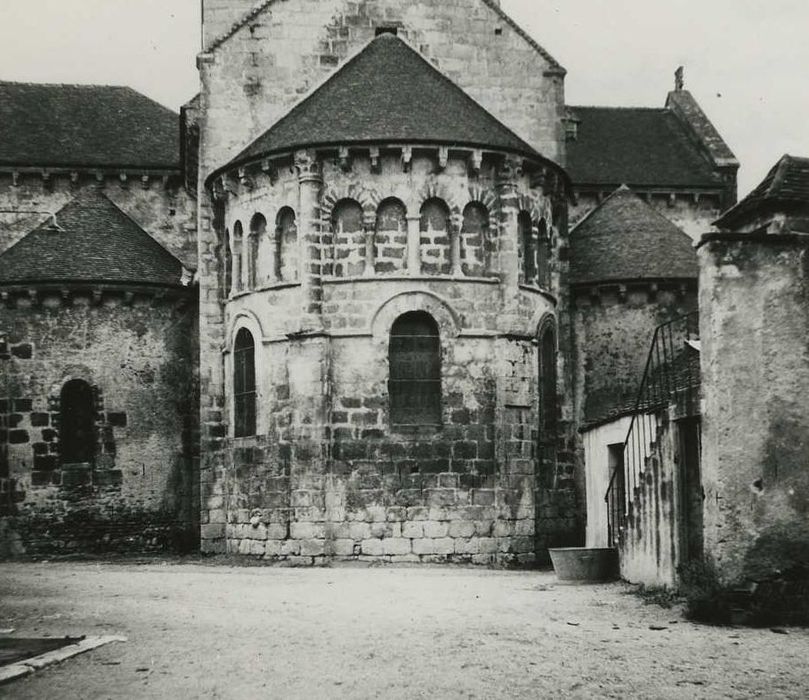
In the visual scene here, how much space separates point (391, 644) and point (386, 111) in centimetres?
1461

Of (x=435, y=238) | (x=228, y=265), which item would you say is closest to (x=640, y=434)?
(x=435, y=238)

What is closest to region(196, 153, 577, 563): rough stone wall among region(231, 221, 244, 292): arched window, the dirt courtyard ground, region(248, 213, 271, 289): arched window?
region(248, 213, 271, 289): arched window

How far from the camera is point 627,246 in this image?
28.3m

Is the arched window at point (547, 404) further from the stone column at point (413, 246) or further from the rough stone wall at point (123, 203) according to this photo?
the rough stone wall at point (123, 203)

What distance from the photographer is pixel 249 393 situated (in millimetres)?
24562

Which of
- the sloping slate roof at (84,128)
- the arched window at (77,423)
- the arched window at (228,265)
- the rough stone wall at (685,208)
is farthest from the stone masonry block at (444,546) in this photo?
the sloping slate roof at (84,128)

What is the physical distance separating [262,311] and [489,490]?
5913 millimetres

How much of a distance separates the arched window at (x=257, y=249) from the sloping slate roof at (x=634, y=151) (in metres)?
12.0

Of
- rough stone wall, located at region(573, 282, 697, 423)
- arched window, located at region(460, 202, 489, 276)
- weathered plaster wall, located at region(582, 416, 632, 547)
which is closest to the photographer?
weathered plaster wall, located at region(582, 416, 632, 547)

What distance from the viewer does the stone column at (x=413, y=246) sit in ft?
75.9

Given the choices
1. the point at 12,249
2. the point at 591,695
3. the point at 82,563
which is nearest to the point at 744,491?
the point at 591,695

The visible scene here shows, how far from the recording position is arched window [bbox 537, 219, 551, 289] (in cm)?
2531

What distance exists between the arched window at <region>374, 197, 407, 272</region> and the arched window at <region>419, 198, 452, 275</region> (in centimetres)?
39

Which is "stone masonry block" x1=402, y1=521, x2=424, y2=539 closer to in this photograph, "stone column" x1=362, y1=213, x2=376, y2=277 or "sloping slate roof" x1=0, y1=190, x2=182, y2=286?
"stone column" x1=362, y1=213, x2=376, y2=277
